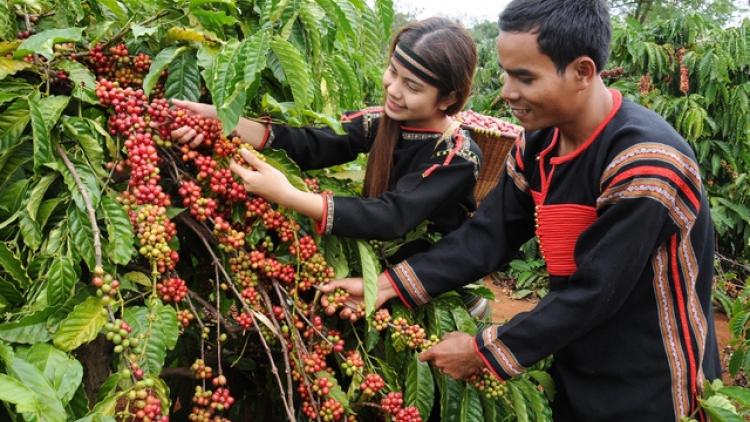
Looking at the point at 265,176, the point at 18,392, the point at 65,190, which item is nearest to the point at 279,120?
the point at 265,176

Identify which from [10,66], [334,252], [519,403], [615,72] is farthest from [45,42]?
[615,72]

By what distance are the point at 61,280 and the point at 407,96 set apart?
3.60 feet

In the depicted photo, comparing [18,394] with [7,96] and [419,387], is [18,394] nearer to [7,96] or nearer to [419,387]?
[7,96]

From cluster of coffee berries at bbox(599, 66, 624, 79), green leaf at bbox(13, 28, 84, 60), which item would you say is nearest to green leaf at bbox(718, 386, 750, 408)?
green leaf at bbox(13, 28, 84, 60)

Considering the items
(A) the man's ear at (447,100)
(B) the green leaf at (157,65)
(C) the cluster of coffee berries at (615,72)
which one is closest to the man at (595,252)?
(A) the man's ear at (447,100)

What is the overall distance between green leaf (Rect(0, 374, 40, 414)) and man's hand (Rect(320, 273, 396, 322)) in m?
0.75

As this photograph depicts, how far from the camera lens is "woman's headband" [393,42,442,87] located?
1.88m

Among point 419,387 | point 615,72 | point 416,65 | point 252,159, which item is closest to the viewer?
point 252,159

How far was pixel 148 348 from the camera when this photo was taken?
1253mm

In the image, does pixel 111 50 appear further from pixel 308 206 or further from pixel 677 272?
pixel 677 272

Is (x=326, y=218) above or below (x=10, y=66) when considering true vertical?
below

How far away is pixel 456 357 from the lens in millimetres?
1608

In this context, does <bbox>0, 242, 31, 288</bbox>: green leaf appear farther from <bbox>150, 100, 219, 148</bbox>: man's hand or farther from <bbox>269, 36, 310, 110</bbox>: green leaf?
<bbox>269, 36, 310, 110</bbox>: green leaf

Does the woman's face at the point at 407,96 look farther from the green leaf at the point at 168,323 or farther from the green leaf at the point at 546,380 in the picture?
the green leaf at the point at 168,323
